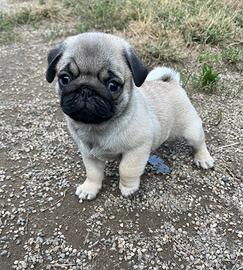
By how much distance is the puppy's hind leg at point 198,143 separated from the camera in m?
3.50

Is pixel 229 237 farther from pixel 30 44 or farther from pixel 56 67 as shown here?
pixel 30 44

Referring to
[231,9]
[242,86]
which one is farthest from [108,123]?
[231,9]

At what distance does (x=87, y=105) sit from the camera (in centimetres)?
259

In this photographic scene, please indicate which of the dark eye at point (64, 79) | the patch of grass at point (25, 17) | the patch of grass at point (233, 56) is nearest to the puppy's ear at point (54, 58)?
the dark eye at point (64, 79)

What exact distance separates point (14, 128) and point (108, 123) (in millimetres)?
1568

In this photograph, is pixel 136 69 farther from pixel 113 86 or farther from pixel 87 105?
pixel 87 105

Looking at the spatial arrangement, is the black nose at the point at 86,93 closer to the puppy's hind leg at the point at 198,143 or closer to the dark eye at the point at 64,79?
the dark eye at the point at 64,79

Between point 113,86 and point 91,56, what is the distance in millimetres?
229

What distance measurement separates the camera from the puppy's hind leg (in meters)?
3.50

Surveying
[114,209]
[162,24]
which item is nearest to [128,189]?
[114,209]

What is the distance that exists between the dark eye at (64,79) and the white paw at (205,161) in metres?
1.44

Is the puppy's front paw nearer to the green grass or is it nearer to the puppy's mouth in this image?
the puppy's mouth

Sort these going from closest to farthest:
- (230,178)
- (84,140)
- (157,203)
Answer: (84,140) < (157,203) < (230,178)

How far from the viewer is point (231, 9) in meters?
6.22
